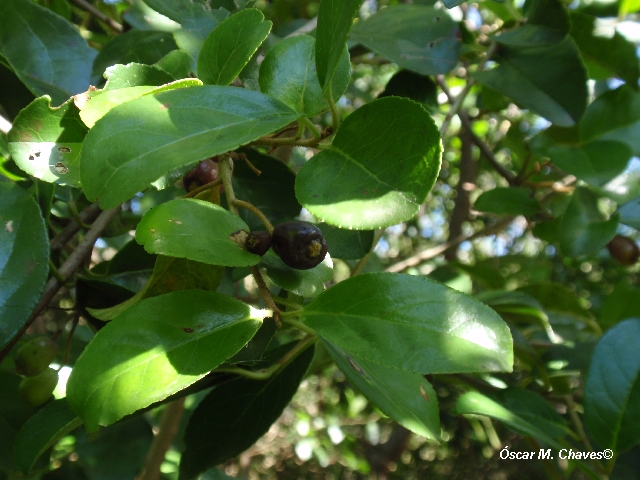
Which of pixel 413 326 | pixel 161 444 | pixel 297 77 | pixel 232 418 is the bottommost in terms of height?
pixel 161 444

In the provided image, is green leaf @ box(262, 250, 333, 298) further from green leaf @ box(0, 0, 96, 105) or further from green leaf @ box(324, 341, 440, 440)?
green leaf @ box(0, 0, 96, 105)

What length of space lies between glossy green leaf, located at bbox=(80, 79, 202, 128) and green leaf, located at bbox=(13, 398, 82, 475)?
12.4 inches

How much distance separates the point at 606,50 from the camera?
1034 mm

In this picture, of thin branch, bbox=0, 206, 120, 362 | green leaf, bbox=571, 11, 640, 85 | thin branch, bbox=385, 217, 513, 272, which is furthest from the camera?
thin branch, bbox=385, 217, 513, 272

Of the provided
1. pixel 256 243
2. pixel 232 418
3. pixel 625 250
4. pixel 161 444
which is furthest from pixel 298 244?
pixel 625 250

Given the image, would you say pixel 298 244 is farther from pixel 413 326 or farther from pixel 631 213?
pixel 631 213

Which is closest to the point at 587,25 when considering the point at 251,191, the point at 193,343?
the point at 251,191

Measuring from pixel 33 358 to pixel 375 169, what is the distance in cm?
51

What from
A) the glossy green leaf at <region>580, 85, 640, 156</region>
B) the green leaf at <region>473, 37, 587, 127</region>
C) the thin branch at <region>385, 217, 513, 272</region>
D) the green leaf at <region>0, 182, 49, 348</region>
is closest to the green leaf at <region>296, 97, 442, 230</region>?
the green leaf at <region>0, 182, 49, 348</region>

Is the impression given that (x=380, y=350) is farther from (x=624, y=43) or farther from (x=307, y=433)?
(x=307, y=433)

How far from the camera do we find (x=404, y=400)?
0.62 metres

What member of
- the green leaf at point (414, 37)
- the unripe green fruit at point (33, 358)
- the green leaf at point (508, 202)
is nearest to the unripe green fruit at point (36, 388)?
the unripe green fruit at point (33, 358)

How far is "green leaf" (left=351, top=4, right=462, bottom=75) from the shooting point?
33.1 inches

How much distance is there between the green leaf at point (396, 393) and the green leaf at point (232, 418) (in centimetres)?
20
